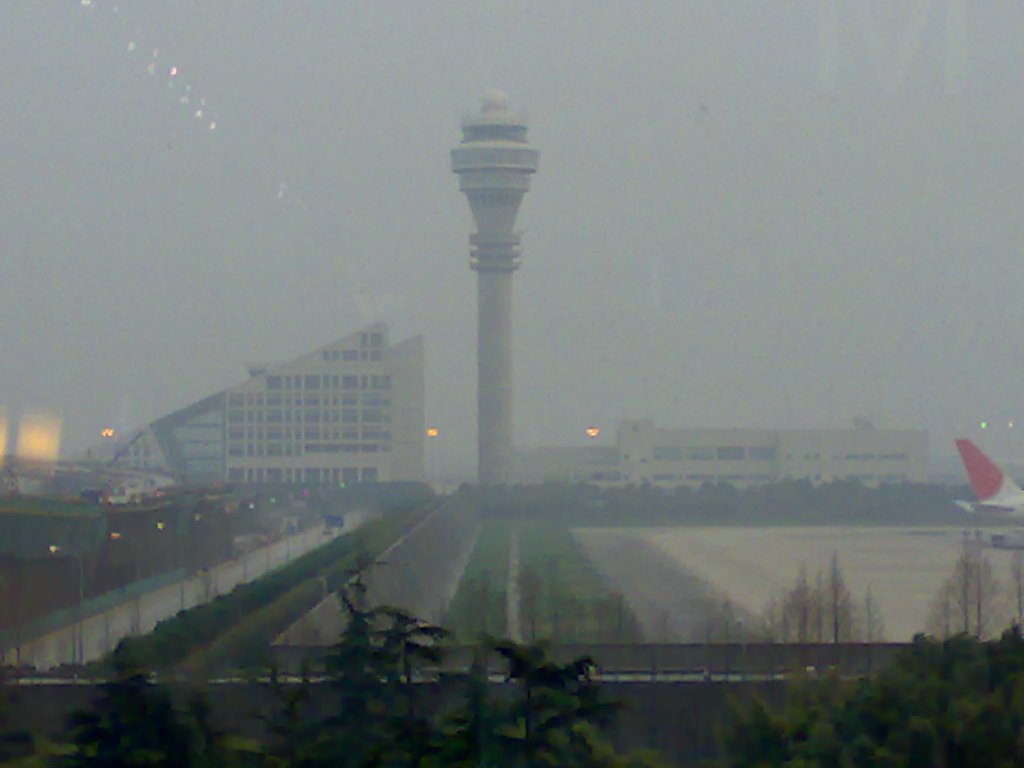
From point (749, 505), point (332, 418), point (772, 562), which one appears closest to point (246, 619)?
point (772, 562)

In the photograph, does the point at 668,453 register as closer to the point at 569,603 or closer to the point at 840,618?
the point at 569,603

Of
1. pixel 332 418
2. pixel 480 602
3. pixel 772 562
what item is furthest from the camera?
pixel 332 418

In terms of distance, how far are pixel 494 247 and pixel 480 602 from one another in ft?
325

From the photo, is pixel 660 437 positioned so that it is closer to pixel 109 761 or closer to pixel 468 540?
pixel 468 540

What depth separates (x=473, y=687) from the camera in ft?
57.5

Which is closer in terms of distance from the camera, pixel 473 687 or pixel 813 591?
pixel 473 687

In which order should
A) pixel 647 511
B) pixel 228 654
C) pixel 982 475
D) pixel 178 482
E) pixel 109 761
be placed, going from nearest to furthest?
pixel 109 761 → pixel 228 654 → pixel 982 475 → pixel 647 511 → pixel 178 482

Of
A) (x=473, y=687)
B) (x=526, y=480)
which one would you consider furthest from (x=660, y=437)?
(x=473, y=687)

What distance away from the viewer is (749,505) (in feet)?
334

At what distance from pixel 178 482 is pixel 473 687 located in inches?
3766

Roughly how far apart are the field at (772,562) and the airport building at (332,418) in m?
59.1

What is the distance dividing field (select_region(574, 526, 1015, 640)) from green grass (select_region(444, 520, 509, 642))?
3.57 m

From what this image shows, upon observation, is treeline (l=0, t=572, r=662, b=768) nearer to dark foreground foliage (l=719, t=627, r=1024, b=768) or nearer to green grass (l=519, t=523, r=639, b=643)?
dark foreground foliage (l=719, t=627, r=1024, b=768)

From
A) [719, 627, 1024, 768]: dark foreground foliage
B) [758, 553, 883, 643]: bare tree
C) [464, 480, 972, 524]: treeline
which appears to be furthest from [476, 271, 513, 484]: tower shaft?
[719, 627, 1024, 768]: dark foreground foliage
